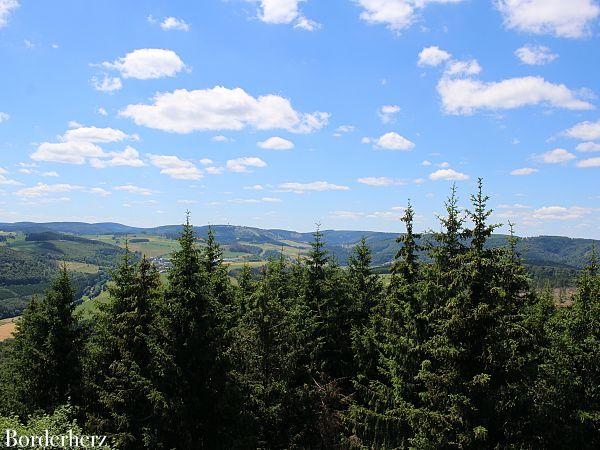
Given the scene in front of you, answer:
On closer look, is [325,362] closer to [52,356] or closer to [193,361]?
[193,361]

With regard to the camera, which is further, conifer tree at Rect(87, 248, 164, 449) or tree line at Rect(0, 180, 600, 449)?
conifer tree at Rect(87, 248, 164, 449)

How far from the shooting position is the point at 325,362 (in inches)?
1031

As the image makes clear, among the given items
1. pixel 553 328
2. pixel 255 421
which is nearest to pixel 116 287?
pixel 255 421

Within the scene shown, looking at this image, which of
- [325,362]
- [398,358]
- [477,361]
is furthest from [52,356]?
[477,361]

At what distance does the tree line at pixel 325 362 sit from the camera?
1670 centimetres

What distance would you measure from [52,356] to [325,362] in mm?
16154

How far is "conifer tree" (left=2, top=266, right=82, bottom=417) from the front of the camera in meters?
24.9

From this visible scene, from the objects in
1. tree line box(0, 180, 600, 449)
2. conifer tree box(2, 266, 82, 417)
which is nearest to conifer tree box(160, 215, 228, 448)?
tree line box(0, 180, 600, 449)

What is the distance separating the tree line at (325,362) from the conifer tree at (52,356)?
8 centimetres

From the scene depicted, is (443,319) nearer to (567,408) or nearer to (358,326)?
(567,408)

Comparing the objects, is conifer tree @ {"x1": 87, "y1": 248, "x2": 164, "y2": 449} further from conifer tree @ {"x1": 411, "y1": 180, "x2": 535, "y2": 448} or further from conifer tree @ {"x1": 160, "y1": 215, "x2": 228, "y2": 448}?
conifer tree @ {"x1": 411, "y1": 180, "x2": 535, "y2": 448}

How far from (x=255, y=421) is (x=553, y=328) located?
1960 cm

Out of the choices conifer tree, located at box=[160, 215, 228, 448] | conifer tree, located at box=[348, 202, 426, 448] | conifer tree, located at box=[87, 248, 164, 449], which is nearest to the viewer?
conifer tree, located at box=[160, 215, 228, 448]

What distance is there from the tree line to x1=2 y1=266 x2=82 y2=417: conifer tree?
3.3 inches
